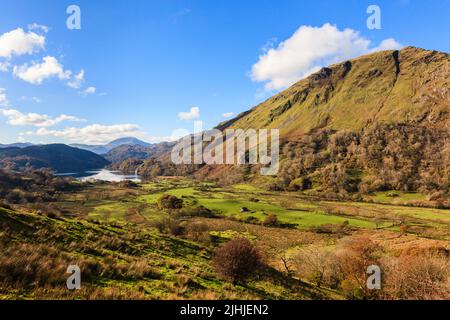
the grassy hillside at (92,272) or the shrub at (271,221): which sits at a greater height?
the grassy hillside at (92,272)

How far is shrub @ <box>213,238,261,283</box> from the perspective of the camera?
2088 cm

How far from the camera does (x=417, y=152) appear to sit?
165000 millimetres

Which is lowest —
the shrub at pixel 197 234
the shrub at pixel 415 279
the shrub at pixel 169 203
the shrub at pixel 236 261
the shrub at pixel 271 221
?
the shrub at pixel 271 221

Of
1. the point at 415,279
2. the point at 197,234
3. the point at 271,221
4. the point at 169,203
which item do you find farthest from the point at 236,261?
the point at 169,203

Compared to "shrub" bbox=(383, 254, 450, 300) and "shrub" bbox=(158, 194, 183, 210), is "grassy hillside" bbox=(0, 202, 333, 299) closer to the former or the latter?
"shrub" bbox=(383, 254, 450, 300)

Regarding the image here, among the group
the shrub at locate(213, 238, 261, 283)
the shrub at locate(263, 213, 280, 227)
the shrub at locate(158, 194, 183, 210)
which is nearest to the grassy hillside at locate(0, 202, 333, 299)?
the shrub at locate(213, 238, 261, 283)

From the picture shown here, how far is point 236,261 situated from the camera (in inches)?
827

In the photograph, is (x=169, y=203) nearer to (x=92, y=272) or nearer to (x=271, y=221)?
(x=271, y=221)

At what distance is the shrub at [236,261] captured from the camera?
822 inches

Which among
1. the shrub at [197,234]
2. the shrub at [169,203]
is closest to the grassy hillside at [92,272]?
the shrub at [197,234]

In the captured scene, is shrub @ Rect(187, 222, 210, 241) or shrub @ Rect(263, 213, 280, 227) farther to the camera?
shrub @ Rect(263, 213, 280, 227)

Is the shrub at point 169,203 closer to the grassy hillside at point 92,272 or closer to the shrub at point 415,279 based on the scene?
the grassy hillside at point 92,272
